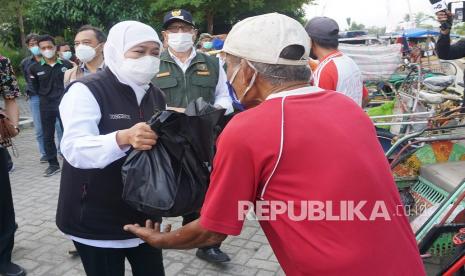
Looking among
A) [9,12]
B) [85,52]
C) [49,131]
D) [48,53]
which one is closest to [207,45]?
[48,53]

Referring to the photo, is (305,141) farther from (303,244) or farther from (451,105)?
(451,105)

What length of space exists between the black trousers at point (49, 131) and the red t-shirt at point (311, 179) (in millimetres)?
5653

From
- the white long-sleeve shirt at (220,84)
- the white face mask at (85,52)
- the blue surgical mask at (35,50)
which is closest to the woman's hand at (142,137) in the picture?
the white long-sleeve shirt at (220,84)

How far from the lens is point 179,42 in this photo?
374cm

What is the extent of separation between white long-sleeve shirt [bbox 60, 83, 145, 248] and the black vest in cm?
5

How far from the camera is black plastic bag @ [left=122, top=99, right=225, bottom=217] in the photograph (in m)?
1.69

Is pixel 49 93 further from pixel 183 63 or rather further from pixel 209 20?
pixel 209 20

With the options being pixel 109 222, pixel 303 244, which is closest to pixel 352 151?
pixel 303 244

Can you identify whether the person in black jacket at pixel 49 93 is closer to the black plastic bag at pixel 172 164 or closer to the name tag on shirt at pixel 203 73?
the name tag on shirt at pixel 203 73

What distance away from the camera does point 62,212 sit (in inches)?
80.2

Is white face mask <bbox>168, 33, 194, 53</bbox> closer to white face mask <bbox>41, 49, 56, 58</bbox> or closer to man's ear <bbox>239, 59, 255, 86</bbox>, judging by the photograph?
man's ear <bbox>239, 59, 255, 86</bbox>

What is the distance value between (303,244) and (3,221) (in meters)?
2.84

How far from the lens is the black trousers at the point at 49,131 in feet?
20.9

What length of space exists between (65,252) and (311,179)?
3.21 metres
